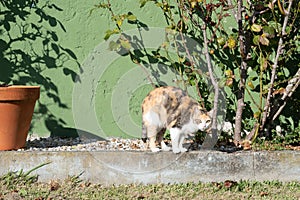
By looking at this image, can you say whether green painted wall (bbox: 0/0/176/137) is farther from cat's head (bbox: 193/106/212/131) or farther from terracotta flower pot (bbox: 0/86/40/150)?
cat's head (bbox: 193/106/212/131)

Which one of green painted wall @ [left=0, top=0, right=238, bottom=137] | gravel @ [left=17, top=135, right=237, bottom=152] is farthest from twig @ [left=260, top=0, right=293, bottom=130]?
green painted wall @ [left=0, top=0, right=238, bottom=137]

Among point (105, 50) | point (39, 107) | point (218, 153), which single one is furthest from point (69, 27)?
point (218, 153)

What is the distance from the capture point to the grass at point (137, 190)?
3543 mm

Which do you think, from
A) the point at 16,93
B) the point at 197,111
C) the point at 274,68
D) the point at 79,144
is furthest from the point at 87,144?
the point at 274,68

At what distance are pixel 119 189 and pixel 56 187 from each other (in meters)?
0.48

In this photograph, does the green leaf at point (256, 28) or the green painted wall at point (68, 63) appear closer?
the green leaf at point (256, 28)

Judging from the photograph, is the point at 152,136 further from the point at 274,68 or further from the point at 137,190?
the point at 274,68

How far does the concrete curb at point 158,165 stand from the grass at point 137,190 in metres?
0.06

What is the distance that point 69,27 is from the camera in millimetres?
4770

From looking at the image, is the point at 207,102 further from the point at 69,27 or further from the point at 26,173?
the point at 26,173

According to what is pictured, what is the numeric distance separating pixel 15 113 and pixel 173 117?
4.34ft

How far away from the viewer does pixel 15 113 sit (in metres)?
4.03

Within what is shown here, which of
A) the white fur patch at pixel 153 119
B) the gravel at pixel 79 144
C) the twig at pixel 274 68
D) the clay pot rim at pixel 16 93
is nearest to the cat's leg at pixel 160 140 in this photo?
the white fur patch at pixel 153 119

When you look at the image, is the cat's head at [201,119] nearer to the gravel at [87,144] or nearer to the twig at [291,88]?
the gravel at [87,144]
